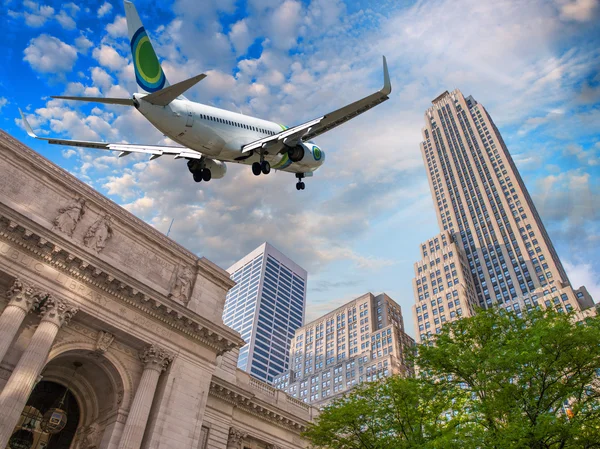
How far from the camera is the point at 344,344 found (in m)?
151

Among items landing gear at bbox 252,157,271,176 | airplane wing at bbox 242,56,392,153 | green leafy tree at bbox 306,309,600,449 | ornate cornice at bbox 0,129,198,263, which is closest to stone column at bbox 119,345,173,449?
ornate cornice at bbox 0,129,198,263

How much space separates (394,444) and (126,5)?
24959mm

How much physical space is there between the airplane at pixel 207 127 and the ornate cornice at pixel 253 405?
1674cm

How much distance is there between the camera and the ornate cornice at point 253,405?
34.7 metres

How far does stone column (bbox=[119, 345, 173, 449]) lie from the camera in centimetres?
2600

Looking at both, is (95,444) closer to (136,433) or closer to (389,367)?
(136,433)

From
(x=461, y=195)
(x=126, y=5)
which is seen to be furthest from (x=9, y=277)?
(x=461, y=195)

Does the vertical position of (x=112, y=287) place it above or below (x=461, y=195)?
below

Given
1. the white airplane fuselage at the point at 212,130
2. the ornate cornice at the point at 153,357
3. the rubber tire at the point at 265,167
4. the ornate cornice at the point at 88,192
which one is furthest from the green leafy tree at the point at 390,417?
the ornate cornice at the point at 88,192

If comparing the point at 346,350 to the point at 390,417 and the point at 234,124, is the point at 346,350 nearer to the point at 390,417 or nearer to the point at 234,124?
the point at 390,417

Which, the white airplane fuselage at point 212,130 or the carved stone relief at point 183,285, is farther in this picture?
the carved stone relief at point 183,285

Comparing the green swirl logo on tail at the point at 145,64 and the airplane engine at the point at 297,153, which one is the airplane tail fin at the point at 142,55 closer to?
the green swirl logo on tail at the point at 145,64

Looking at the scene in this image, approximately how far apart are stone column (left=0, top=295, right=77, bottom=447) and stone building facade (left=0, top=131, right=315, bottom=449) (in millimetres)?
54

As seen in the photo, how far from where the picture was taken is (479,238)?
154 meters
